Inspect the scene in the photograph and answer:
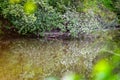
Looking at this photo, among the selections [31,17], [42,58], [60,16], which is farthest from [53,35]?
[42,58]

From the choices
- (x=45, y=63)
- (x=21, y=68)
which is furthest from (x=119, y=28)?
(x=21, y=68)

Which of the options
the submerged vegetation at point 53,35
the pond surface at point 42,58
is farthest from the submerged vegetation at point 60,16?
the pond surface at point 42,58

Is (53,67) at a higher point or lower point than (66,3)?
lower

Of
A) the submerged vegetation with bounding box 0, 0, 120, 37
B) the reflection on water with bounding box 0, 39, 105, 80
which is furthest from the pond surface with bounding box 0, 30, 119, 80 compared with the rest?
the submerged vegetation with bounding box 0, 0, 120, 37

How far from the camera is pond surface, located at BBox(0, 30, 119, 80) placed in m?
5.57

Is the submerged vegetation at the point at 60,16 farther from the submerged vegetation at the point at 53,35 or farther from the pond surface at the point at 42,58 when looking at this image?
the pond surface at the point at 42,58

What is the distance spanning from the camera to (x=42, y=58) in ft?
20.6

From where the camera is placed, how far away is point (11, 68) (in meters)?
5.70

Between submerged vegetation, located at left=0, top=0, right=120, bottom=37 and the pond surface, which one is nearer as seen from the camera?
the pond surface

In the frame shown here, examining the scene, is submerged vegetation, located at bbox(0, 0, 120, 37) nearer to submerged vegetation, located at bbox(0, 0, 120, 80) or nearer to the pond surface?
submerged vegetation, located at bbox(0, 0, 120, 80)

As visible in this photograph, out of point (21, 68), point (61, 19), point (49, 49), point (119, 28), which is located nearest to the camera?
point (21, 68)

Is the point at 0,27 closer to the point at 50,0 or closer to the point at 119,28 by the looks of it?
the point at 50,0

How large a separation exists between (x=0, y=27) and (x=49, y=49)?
137 centimetres

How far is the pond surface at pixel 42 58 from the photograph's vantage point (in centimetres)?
557
